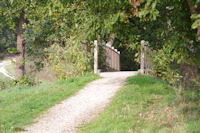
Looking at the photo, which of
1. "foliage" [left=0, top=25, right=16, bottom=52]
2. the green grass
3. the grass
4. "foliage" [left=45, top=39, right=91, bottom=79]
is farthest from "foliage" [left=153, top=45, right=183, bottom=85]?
"foliage" [left=0, top=25, right=16, bottom=52]

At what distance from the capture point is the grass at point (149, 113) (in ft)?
21.3

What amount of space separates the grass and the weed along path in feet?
1.21

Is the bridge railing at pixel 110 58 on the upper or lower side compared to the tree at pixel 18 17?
lower

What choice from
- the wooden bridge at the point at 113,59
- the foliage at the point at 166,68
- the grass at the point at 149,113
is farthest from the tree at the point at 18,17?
the grass at the point at 149,113

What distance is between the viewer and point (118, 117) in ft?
24.1

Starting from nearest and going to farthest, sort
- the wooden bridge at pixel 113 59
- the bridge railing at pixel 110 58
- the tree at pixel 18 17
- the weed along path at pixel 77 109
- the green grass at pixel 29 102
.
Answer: the weed along path at pixel 77 109 → the green grass at pixel 29 102 → the wooden bridge at pixel 113 59 → the tree at pixel 18 17 → the bridge railing at pixel 110 58

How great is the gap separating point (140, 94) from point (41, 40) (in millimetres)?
10523

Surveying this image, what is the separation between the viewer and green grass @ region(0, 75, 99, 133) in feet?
25.5

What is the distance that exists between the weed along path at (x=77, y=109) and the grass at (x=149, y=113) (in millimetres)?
369

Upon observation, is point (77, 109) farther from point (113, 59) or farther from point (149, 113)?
point (113, 59)

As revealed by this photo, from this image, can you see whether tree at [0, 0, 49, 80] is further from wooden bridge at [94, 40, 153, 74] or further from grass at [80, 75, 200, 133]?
grass at [80, 75, 200, 133]

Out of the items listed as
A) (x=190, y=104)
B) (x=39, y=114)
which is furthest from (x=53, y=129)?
(x=190, y=104)

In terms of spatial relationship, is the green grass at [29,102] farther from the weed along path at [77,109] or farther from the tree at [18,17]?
the tree at [18,17]

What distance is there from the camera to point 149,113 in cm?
778
